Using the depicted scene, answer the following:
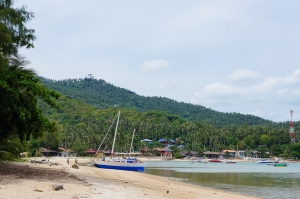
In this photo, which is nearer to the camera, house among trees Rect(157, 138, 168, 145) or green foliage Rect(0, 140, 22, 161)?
green foliage Rect(0, 140, 22, 161)

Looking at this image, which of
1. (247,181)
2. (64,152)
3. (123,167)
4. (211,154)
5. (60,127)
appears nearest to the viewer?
(247,181)

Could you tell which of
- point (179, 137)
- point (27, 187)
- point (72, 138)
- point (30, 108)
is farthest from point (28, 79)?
point (179, 137)

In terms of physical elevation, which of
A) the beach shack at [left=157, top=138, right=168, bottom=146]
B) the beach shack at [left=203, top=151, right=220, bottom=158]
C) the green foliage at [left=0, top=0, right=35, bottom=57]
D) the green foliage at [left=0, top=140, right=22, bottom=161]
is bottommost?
the beach shack at [left=203, top=151, right=220, bottom=158]

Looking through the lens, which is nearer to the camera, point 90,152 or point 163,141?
point 90,152

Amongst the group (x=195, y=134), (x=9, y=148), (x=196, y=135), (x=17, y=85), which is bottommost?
(x=9, y=148)

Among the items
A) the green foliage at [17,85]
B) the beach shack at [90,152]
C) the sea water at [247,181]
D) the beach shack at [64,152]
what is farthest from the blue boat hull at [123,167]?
the beach shack at [90,152]

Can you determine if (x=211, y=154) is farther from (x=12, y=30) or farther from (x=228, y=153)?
(x=12, y=30)

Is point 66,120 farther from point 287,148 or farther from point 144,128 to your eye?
point 287,148

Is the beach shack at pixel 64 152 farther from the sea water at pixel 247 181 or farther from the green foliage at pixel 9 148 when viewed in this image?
the green foliage at pixel 9 148

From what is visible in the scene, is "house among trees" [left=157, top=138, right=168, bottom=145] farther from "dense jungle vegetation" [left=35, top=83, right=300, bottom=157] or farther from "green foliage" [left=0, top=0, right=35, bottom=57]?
"green foliage" [left=0, top=0, right=35, bottom=57]

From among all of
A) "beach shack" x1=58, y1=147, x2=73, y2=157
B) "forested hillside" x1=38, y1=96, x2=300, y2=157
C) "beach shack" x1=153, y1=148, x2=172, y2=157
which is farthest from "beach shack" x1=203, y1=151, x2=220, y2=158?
"beach shack" x1=58, y1=147, x2=73, y2=157

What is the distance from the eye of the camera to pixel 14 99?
57.0 feet

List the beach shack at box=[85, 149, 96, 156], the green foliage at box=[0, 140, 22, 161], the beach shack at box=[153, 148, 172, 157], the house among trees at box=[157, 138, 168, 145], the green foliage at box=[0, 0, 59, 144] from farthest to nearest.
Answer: the house among trees at box=[157, 138, 168, 145], the beach shack at box=[153, 148, 172, 157], the beach shack at box=[85, 149, 96, 156], the green foliage at box=[0, 140, 22, 161], the green foliage at box=[0, 0, 59, 144]

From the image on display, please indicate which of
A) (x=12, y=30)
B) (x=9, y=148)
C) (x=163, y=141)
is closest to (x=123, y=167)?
(x=9, y=148)
